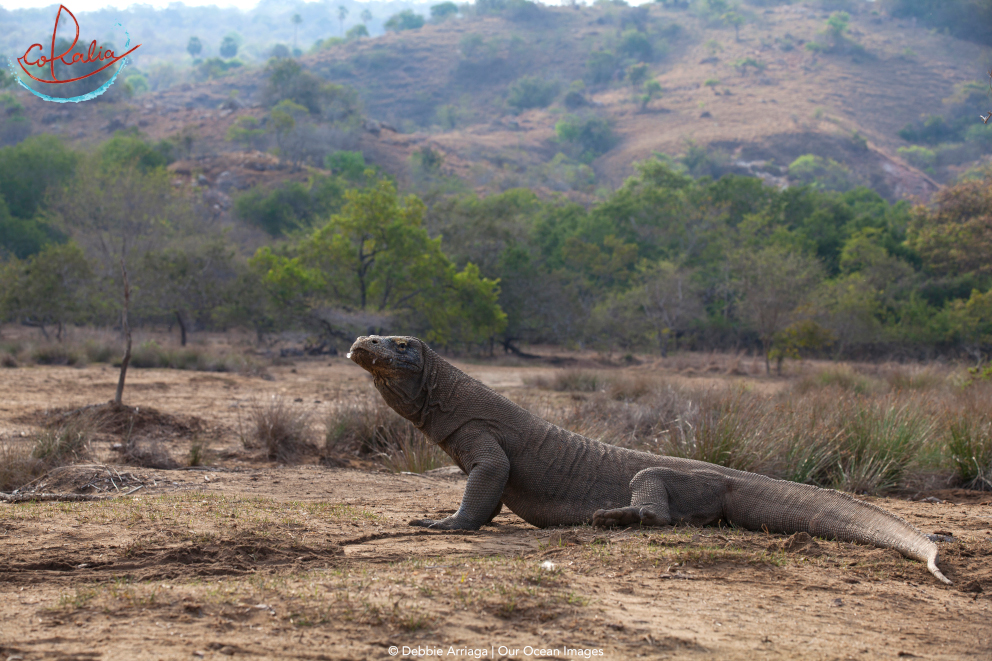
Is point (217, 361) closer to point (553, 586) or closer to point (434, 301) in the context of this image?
point (434, 301)

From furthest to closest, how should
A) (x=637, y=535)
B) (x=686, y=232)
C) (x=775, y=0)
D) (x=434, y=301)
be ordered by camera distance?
(x=775, y=0) → (x=686, y=232) → (x=434, y=301) → (x=637, y=535)

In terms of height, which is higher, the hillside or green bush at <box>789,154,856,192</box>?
the hillside

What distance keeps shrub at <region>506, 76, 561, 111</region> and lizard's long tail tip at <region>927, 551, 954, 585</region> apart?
326 feet

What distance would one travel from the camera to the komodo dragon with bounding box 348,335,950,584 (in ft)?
15.9

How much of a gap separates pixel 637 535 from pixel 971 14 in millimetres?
129716

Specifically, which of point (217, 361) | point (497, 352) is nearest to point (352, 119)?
point (497, 352)

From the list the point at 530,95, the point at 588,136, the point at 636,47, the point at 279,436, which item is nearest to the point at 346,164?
the point at 588,136

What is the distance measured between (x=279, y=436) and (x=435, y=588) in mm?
6059

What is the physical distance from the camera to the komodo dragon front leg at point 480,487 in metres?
4.88

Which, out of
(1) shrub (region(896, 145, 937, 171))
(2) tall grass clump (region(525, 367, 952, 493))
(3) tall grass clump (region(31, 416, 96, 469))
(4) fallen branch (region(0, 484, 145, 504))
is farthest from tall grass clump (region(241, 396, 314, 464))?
(1) shrub (region(896, 145, 937, 171))

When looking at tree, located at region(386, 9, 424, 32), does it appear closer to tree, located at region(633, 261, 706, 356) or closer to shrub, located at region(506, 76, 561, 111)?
shrub, located at region(506, 76, 561, 111)

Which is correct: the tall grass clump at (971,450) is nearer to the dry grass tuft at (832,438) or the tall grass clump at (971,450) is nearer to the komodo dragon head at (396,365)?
the dry grass tuft at (832,438)

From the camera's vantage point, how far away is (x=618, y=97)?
99.8 metres

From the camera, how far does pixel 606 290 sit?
34.4m
